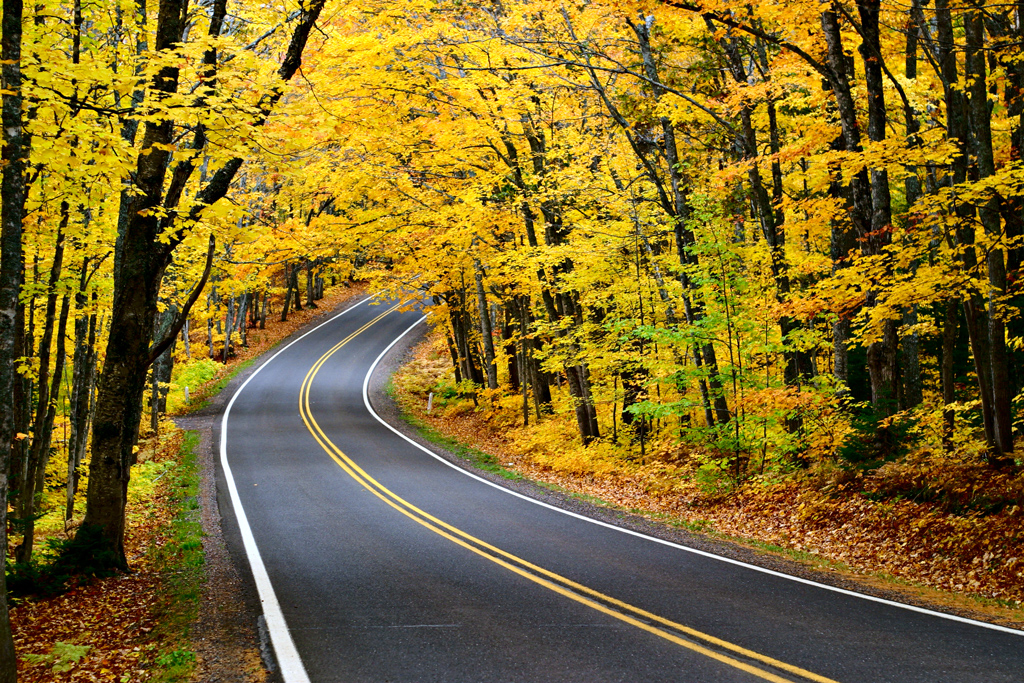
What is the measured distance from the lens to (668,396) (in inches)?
790

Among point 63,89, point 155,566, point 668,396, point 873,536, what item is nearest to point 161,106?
point 63,89

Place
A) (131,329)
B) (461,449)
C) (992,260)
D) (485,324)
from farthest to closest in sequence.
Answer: (485,324)
(461,449)
(992,260)
(131,329)

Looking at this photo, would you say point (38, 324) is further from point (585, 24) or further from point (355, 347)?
point (355, 347)

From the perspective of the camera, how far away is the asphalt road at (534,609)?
5.72 meters

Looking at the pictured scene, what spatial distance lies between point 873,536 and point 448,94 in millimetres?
13138

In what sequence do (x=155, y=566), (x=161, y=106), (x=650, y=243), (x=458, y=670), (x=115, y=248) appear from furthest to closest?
1. (x=650, y=243)
2. (x=115, y=248)
3. (x=155, y=566)
4. (x=161, y=106)
5. (x=458, y=670)

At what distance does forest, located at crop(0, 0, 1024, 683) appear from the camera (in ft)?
26.7

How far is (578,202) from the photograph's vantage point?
16891 mm

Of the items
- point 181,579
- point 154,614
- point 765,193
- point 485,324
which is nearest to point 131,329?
point 181,579

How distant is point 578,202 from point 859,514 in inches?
382

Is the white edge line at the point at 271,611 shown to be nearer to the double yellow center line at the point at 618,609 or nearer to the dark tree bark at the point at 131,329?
the dark tree bark at the point at 131,329

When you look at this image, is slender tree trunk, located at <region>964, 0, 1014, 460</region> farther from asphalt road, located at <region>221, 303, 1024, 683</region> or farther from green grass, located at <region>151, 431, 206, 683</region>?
green grass, located at <region>151, 431, 206, 683</region>

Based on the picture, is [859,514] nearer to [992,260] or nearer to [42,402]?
[992,260]

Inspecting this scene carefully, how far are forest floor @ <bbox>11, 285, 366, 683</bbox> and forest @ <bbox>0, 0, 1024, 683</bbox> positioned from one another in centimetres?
77
